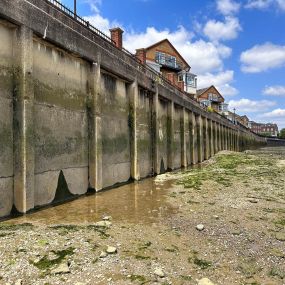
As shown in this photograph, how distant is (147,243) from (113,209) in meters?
3.66

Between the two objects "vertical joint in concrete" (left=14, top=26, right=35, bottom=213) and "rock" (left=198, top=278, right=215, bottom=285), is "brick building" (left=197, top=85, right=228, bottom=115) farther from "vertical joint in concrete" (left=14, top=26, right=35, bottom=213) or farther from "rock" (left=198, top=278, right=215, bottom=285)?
"rock" (left=198, top=278, right=215, bottom=285)

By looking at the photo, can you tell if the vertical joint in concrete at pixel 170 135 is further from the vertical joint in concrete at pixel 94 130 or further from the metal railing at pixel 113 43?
the vertical joint in concrete at pixel 94 130

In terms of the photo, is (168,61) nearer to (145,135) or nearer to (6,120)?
(145,135)

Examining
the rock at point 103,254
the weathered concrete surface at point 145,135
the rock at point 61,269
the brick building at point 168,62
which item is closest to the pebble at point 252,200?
the weathered concrete surface at point 145,135

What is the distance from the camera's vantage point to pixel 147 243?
23.6 feet

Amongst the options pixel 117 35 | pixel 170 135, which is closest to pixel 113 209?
pixel 117 35

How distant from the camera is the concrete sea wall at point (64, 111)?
29.5ft

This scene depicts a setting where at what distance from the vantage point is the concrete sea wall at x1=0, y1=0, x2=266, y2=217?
29.5ft

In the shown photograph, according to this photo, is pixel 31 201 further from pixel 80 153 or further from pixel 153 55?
pixel 153 55

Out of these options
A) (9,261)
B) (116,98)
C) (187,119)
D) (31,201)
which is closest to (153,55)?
(187,119)

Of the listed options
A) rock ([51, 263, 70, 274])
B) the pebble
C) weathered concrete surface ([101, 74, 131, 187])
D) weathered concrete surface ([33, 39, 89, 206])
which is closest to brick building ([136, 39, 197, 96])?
weathered concrete surface ([101, 74, 131, 187])

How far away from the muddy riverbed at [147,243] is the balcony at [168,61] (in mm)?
47206

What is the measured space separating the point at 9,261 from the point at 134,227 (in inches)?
135

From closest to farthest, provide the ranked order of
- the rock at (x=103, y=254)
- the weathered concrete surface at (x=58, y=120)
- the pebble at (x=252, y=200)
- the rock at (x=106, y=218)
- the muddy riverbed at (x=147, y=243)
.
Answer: the muddy riverbed at (x=147, y=243) < the rock at (x=103, y=254) < the rock at (x=106, y=218) < the weathered concrete surface at (x=58, y=120) < the pebble at (x=252, y=200)
